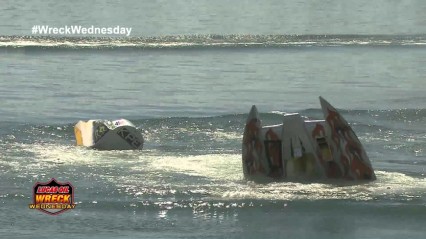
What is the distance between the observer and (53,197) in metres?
23.7

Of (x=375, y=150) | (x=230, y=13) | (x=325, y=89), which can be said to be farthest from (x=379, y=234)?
(x=230, y=13)

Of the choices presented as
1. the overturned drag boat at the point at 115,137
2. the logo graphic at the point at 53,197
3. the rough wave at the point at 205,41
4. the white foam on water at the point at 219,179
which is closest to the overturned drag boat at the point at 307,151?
the white foam on water at the point at 219,179

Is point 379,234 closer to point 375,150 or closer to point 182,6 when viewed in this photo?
point 375,150

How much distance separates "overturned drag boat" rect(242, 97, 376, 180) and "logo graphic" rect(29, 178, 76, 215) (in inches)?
134

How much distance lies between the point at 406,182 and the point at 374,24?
192 ft

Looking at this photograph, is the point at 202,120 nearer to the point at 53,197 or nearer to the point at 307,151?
the point at 307,151

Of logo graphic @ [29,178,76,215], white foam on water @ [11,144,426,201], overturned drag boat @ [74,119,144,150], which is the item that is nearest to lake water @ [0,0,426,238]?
white foam on water @ [11,144,426,201]

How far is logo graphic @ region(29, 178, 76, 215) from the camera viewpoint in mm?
22844

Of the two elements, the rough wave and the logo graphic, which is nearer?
the logo graphic

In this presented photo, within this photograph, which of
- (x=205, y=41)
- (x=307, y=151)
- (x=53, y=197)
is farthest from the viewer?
(x=205, y=41)

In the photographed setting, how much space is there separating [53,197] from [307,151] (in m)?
4.71

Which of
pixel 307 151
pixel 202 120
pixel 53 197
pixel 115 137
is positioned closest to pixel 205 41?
pixel 202 120

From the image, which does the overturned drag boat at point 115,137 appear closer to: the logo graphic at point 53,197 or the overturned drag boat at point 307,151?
the logo graphic at point 53,197

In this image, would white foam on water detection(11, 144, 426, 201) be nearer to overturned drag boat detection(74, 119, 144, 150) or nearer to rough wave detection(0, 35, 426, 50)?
overturned drag boat detection(74, 119, 144, 150)
